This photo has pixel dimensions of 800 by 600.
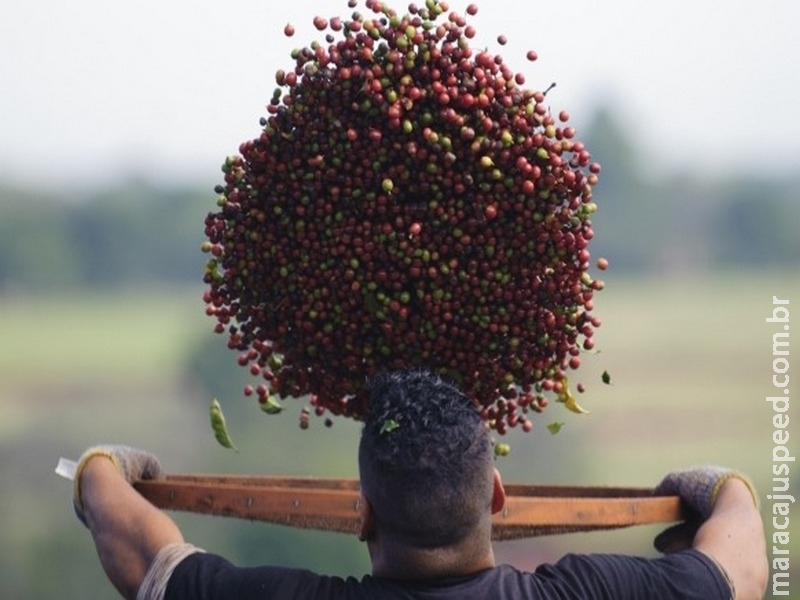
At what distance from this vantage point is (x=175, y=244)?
25.0 m

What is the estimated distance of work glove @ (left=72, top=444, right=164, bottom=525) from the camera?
341 cm

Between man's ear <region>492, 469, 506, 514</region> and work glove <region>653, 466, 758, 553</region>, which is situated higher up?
man's ear <region>492, 469, 506, 514</region>

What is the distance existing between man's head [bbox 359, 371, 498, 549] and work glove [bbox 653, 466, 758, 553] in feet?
2.04

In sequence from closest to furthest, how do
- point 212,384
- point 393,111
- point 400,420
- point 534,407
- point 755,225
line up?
point 400,420 < point 393,111 < point 534,407 < point 212,384 < point 755,225

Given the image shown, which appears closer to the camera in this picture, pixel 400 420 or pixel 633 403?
pixel 400 420

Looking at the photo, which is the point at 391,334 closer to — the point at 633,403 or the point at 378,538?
the point at 378,538

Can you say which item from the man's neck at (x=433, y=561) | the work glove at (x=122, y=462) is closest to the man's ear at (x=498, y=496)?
the man's neck at (x=433, y=561)

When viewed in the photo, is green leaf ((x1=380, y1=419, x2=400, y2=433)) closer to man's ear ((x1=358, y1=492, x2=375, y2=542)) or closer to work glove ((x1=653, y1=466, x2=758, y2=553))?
man's ear ((x1=358, y1=492, x2=375, y2=542))

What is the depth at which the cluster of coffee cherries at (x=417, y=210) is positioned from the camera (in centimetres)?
330

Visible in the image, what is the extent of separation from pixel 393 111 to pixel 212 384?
20249 mm

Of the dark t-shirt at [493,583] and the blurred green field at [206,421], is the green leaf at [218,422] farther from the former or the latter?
the blurred green field at [206,421]

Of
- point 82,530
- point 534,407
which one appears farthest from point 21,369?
point 534,407

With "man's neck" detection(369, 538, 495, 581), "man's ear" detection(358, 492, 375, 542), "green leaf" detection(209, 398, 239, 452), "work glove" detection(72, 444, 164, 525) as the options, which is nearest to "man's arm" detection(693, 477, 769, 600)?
"man's neck" detection(369, 538, 495, 581)

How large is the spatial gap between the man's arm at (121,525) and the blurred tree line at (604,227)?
70.7 feet
